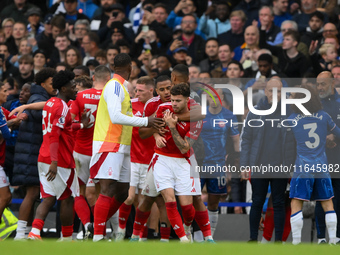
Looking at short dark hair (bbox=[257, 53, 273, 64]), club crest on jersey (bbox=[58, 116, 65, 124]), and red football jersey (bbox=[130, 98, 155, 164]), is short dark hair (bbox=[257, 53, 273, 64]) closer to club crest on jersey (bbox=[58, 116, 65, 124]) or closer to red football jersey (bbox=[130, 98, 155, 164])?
red football jersey (bbox=[130, 98, 155, 164])

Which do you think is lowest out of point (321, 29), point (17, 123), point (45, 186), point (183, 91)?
point (45, 186)

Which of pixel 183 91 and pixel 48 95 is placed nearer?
pixel 183 91

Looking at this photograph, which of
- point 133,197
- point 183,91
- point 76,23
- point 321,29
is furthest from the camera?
point 76,23

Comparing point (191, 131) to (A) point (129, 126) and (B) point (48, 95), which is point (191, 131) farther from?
(B) point (48, 95)

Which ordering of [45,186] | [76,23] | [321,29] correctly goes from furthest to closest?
[76,23], [321,29], [45,186]

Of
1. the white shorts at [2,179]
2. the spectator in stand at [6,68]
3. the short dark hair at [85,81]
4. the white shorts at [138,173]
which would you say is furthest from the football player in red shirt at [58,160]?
the spectator in stand at [6,68]

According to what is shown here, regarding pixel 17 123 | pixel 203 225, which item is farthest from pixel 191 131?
pixel 17 123

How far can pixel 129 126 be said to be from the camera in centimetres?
969

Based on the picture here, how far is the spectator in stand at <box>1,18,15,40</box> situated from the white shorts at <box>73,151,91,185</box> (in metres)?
8.14

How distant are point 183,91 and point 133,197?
2334 mm

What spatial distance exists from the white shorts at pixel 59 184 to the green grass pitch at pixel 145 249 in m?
2.99

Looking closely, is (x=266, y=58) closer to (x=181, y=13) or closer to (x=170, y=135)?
(x=181, y=13)

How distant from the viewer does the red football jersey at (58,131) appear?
9.91 meters

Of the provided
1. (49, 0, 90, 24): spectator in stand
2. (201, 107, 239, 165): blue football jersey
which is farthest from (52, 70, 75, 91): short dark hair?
(49, 0, 90, 24): spectator in stand
